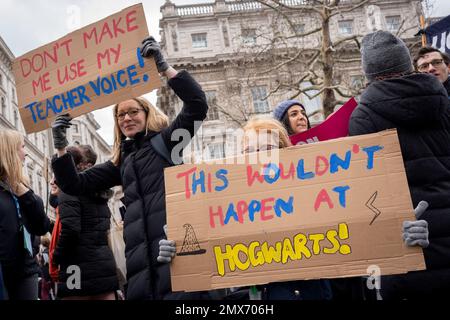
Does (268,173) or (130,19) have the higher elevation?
(130,19)

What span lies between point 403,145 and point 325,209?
1.57ft

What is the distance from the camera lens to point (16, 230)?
3229 millimetres

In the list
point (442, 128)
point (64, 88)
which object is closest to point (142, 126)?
point (64, 88)

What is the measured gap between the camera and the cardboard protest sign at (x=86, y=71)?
10.7 ft

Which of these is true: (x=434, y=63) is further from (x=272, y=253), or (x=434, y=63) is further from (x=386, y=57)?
(x=272, y=253)

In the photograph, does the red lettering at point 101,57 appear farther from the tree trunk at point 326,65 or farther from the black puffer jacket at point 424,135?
the tree trunk at point 326,65

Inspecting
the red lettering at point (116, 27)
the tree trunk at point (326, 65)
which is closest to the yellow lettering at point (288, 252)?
the red lettering at point (116, 27)

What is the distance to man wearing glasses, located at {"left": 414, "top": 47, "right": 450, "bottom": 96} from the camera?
418cm

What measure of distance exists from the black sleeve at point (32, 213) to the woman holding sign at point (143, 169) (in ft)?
1.11

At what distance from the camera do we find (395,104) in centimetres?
239

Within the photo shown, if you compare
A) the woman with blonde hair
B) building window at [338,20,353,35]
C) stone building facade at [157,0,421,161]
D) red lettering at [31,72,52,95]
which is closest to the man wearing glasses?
red lettering at [31,72,52,95]

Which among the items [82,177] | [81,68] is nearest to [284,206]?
[82,177]

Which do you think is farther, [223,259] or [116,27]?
[116,27]

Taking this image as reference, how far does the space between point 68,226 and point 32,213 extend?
0.35m
